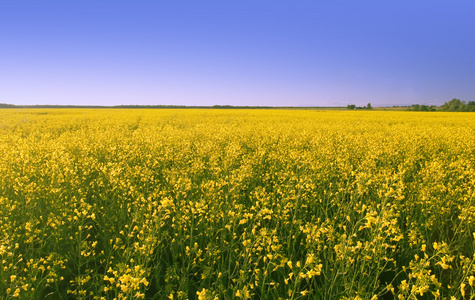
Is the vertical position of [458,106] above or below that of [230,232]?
above

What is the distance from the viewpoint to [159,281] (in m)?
3.16

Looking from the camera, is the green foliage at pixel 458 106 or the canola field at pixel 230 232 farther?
the green foliage at pixel 458 106

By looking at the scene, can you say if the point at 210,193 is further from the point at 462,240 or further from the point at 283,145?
the point at 283,145

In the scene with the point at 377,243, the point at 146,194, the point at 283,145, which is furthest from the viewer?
the point at 283,145

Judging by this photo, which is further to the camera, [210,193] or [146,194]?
[146,194]

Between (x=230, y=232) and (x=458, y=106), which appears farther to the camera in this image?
(x=458, y=106)

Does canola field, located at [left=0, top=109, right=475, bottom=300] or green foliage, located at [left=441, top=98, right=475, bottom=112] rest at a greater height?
green foliage, located at [left=441, top=98, right=475, bottom=112]

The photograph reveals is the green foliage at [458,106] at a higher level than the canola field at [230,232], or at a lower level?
higher

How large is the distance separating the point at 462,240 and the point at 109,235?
16.1 ft

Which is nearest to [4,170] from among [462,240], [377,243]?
[377,243]

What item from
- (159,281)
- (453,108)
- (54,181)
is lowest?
(159,281)

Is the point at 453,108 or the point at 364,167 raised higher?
the point at 453,108

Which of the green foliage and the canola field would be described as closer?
the canola field

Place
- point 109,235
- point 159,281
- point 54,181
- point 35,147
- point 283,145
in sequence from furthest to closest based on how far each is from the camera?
1. point 283,145
2. point 35,147
3. point 54,181
4. point 109,235
5. point 159,281
